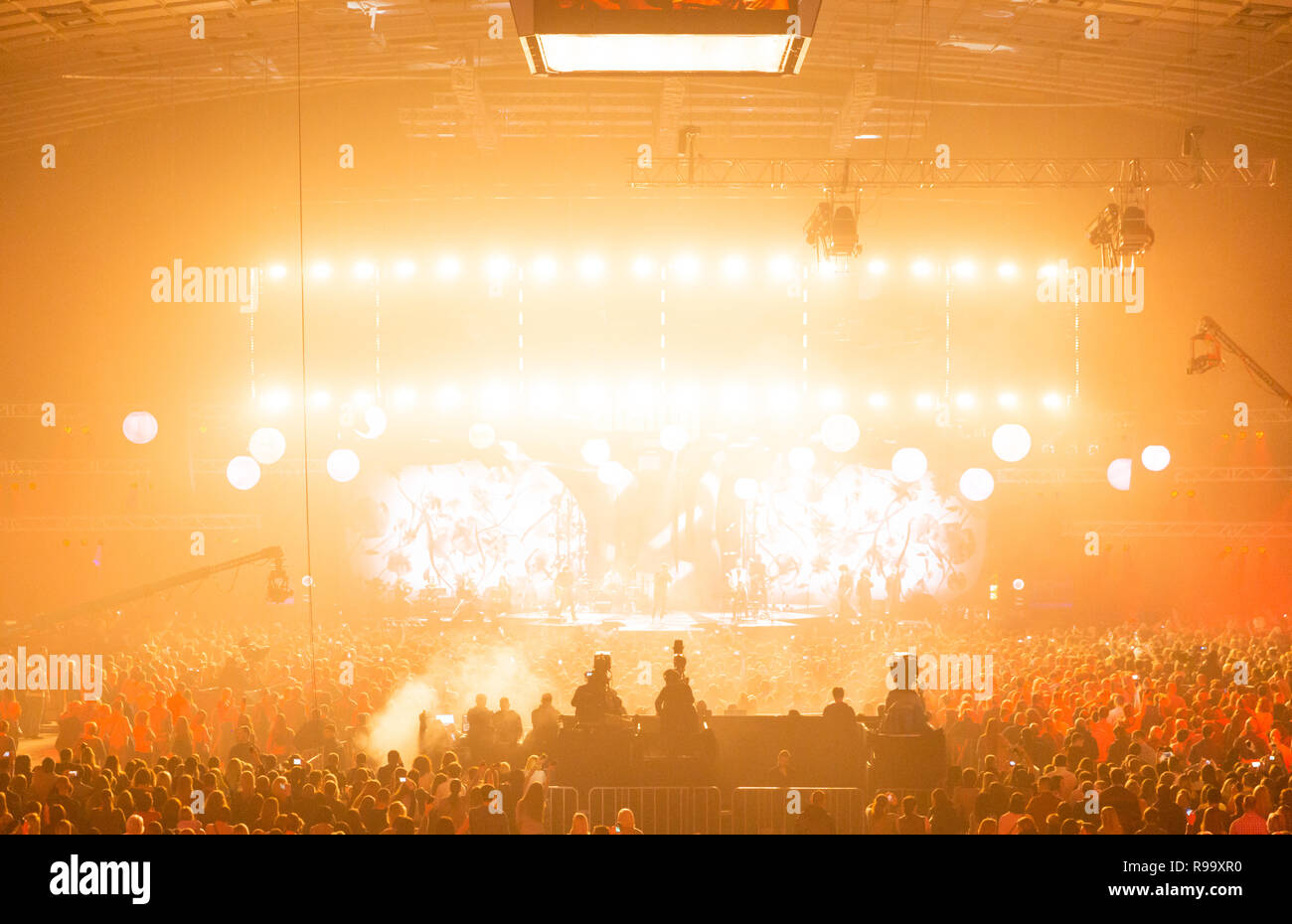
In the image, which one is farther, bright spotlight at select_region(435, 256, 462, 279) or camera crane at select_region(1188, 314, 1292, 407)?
bright spotlight at select_region(435, 256, 462, 279)

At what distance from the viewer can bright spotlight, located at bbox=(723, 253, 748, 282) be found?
1664 centimetres

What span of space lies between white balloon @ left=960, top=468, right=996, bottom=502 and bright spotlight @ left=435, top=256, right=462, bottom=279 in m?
8.71

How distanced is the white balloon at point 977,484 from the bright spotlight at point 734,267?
485 centimetres

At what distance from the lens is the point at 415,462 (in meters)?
17.8

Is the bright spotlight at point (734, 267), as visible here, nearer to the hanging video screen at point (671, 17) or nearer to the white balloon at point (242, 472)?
the white balloon at point (242, 472)

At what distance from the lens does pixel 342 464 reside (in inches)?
670

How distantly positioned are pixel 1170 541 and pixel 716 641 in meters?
7.82

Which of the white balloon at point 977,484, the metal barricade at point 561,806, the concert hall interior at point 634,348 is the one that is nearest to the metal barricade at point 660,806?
the metal barricade at point 561,806

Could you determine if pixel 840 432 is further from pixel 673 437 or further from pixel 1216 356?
pixel 1216 356

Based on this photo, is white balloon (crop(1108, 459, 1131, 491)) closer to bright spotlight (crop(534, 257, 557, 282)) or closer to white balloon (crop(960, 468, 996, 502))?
white balloon (crop(960, 468, 996, 502))

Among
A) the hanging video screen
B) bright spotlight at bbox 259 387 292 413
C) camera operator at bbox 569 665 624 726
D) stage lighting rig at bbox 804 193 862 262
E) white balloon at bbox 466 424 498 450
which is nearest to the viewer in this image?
the hanging video screen

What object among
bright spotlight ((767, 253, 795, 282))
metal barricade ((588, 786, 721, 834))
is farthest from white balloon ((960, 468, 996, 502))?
metal barricade ((588, 786, 721, 834))

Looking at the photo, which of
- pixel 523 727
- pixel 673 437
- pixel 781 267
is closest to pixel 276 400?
pixel 673 437
